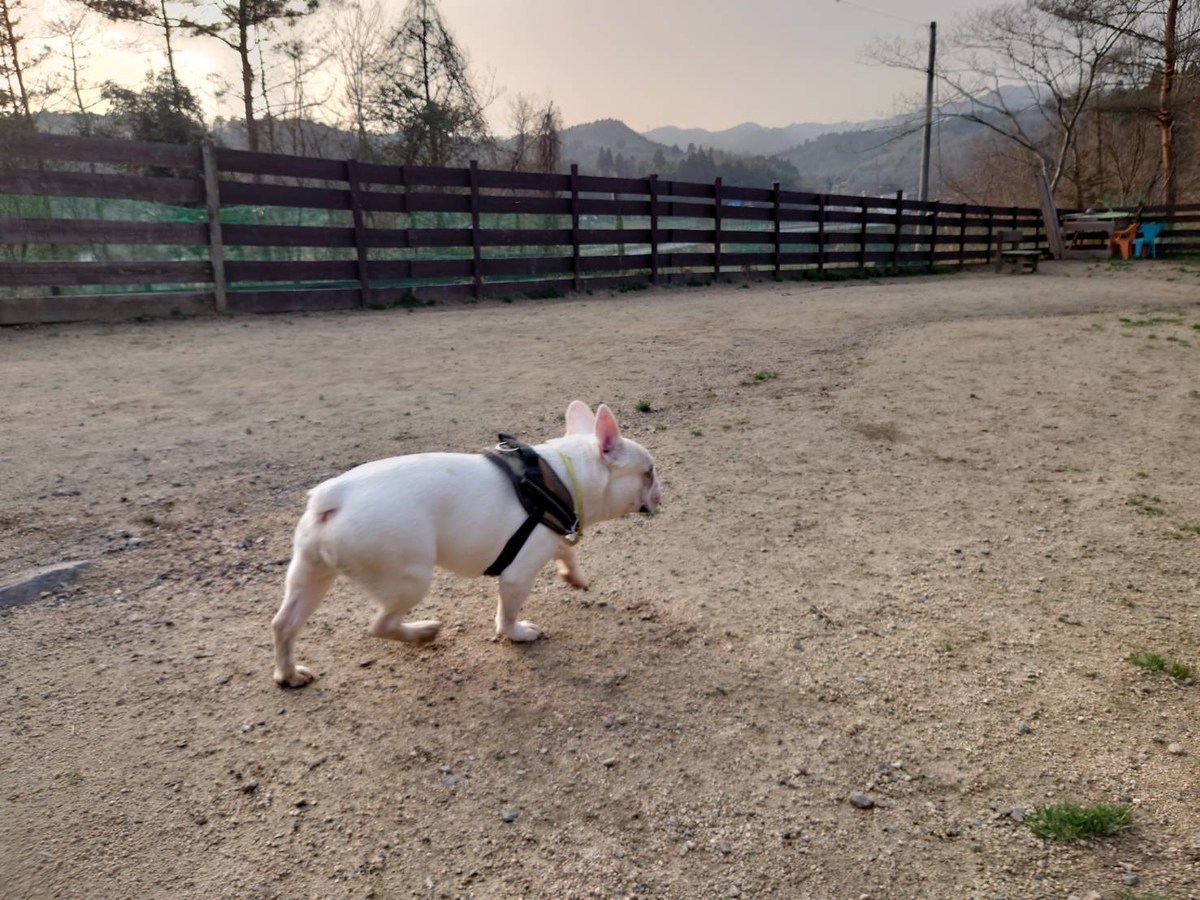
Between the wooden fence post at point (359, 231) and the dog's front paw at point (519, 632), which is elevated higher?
the wooden fence post at point (359, 231)

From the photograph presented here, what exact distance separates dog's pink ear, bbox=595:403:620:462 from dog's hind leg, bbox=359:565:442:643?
2.41ft

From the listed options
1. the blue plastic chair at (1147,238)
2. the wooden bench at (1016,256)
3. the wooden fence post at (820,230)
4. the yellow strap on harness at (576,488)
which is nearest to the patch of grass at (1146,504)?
the yellow strap on harness at (576,488)

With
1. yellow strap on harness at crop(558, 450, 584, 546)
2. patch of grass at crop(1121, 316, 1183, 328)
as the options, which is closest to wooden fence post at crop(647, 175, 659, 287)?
patch of grass at crop(1121, 316, 1183, 328)

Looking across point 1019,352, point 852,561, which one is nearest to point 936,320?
point 1019,352

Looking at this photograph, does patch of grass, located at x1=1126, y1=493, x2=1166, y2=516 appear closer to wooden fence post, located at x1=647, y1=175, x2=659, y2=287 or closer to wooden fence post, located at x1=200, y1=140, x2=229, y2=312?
wooden fence post, located at x1=200, y1=140, x2=229, y2=312

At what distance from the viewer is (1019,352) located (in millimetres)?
6609

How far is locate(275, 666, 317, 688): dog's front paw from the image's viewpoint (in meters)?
2.17

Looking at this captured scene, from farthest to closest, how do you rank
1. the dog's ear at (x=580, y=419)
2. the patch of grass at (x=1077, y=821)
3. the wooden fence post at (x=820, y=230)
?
the wooden fence post at (x=820, y=230) → the dog's ear at (x=580, y=419) → the patch of grass at (x=1077, y=821)

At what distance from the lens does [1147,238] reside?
2070 centimetres

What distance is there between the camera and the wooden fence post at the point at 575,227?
12.8 meters

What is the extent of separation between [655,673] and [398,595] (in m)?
0.80

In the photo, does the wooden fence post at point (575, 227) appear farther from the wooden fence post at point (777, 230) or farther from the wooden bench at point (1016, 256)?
the wooden bench at point (1016, 256)

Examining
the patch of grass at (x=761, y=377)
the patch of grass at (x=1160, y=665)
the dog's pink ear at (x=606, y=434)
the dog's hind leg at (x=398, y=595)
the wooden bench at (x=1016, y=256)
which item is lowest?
the patch of grass at (x=1160, y=665)

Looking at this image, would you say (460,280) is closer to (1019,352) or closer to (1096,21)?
(1019,352)
